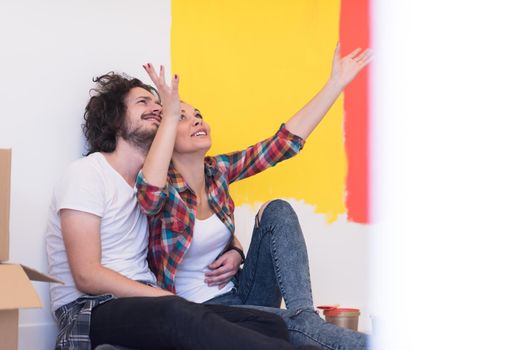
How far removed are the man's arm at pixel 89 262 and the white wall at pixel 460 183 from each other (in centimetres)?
98

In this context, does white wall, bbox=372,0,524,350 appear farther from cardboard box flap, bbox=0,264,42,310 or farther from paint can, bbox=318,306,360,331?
paint can, bbox=318,306,360,331

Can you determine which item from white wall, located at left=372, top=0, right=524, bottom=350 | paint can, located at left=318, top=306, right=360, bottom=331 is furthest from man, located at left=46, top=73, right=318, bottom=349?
white wall, located at left=372, top=0, right=524, bottom=350

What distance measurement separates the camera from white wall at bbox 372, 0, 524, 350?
0.42 metres

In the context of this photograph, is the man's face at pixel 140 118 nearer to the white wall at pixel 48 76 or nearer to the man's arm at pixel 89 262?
the white wall at pixel 48 76

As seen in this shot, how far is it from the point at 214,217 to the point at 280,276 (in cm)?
23

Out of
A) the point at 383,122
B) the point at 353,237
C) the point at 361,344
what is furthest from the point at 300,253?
the point at 383,122

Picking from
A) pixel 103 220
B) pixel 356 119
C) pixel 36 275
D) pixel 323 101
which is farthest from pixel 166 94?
pixel 356 119

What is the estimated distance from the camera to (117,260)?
5.07ft

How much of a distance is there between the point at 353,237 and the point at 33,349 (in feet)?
3.33

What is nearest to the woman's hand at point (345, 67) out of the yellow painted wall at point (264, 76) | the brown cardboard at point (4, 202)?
the yellow painted wall at point (264, 76)

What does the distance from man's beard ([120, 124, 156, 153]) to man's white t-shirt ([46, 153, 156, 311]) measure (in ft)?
0.27

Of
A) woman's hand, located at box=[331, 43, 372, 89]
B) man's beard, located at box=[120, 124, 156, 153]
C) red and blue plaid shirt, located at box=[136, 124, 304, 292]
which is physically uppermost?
woman's hand, located at box=[331, 43, 372, 89]

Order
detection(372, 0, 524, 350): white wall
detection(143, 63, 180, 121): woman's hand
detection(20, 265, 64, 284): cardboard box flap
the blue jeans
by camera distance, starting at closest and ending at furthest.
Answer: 1. detection(372, 0, 524, 350): white wall
2. detection(20, 265, 64, 284): cardboard box flap
3. the blue jeans
4. detection(143, 63, 180, 121): woman's hand

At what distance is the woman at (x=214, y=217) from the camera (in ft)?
4.98
